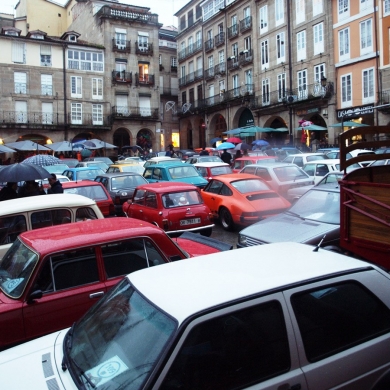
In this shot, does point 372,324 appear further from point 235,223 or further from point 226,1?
point 226,1

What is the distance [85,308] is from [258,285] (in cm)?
242

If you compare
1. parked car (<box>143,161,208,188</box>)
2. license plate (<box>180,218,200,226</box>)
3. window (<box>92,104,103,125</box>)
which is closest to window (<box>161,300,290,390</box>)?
license plate (<box>180,218,200,226</box>)

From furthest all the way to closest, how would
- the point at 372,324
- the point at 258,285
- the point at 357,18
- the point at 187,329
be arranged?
the point at 357,18 < the point at 372,324 < the point at 258,285 < the point at 187,329

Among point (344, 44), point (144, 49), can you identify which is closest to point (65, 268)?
point (344, 44)

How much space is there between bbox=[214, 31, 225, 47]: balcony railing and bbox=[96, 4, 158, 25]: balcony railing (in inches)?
305

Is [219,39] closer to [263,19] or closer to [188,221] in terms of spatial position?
[263,19]

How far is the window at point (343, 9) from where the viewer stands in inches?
1146

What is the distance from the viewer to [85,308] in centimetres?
449

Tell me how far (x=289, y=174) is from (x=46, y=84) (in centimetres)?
3358

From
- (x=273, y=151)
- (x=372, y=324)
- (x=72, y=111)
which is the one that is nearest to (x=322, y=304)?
(x=372, y=324)

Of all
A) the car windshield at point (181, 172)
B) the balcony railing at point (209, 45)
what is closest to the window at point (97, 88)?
the balcony railing at point (209, 45)

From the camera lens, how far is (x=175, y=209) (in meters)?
9.86

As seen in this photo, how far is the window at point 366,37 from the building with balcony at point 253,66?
250 cm

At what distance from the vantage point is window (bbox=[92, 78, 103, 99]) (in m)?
43.2
